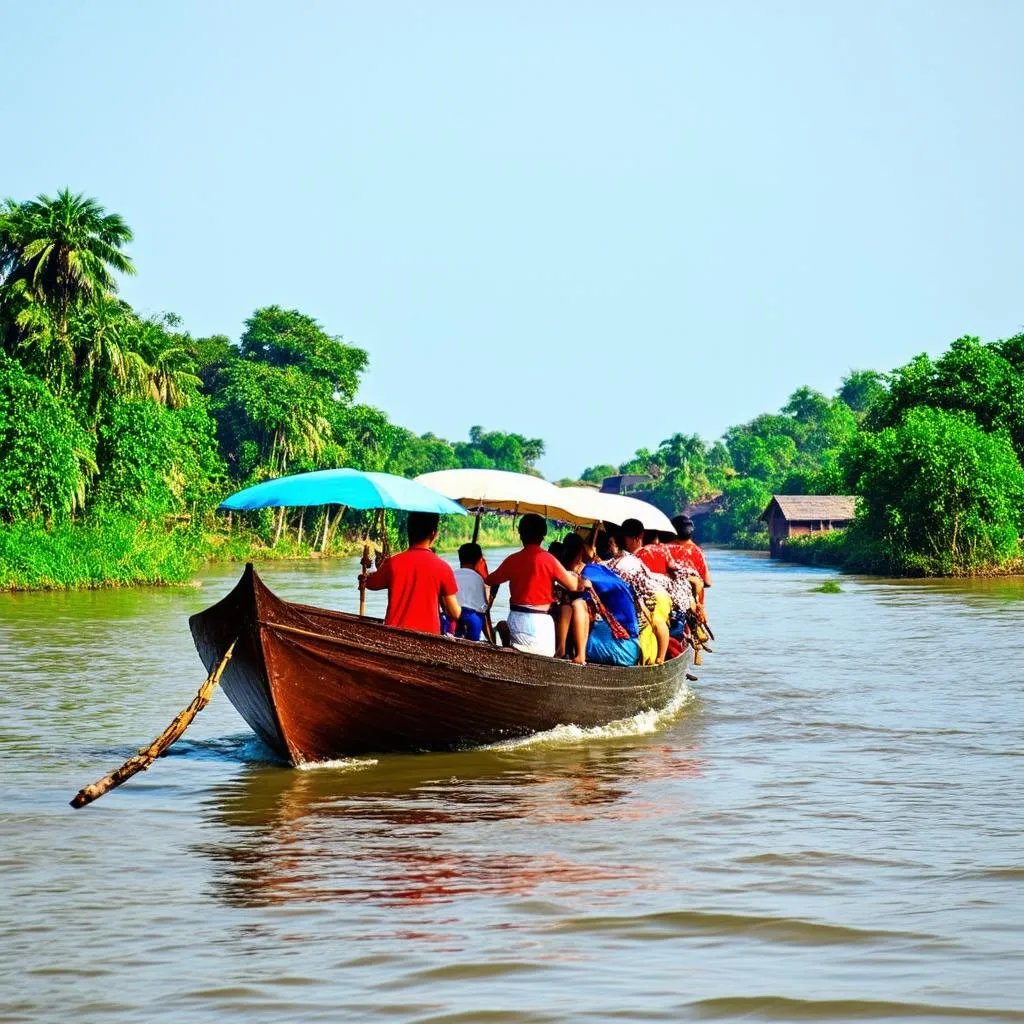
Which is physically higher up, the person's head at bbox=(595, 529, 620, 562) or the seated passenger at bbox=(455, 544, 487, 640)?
the person's head at bbox=(595, 529, 620, 562)

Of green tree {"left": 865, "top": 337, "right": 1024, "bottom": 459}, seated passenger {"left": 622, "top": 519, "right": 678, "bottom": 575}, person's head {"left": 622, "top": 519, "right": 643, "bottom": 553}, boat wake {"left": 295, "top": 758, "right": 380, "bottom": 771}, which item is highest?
green tree {"left": 865, "top": 337, "right": 1024, "bottom": 459}

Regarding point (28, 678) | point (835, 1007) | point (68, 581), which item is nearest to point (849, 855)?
point (835, 1007)

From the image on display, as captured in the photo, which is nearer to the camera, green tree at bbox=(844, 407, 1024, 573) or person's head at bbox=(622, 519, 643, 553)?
person's head at bbox=(622, 519, 643, 553)

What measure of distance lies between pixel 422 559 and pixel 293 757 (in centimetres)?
154

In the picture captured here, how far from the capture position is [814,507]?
6356 cm

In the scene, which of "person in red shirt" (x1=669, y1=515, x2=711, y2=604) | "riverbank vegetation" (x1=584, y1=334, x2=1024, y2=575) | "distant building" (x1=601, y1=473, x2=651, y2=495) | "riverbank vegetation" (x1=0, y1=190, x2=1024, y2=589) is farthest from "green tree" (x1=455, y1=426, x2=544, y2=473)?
"person in red shirt" (x1=669, y1=515, x2=711, y2=604)

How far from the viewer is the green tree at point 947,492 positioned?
39.6 meters

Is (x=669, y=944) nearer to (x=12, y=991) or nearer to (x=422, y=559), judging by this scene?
(x=12, y=991)

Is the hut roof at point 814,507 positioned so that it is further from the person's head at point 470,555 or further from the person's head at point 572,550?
the person's head at point 470,555

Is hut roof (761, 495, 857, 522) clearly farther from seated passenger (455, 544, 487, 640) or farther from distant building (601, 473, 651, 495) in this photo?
seated passenger (455, 544, 487, 640)

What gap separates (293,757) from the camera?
9391 millimetres

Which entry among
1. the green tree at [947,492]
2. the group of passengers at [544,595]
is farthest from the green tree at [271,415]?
the group of passengers at [544,595]

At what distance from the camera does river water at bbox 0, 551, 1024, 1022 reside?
5.07 m

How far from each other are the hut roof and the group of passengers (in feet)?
169
